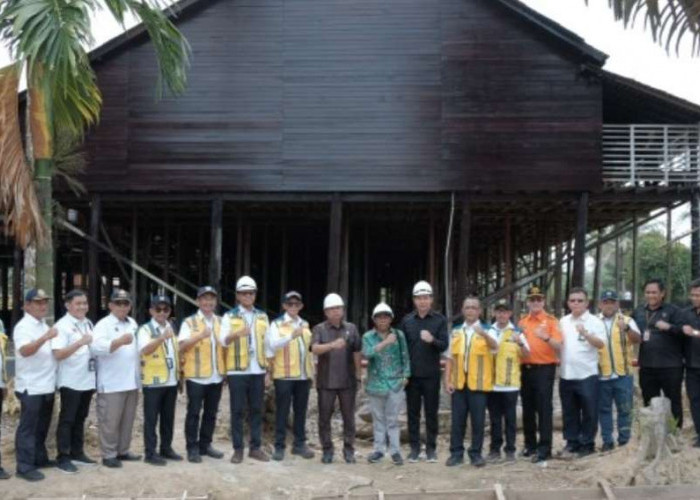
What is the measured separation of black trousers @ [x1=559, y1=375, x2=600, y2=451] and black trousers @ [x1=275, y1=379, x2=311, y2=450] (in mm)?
2638

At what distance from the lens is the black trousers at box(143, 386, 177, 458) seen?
7.87 meters

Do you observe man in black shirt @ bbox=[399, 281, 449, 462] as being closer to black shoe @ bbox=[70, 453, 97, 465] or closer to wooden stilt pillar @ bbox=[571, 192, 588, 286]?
black shoe @ bbox=[70, 453, 97, 465]

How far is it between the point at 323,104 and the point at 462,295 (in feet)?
16.2

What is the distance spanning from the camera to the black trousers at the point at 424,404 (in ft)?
27.5

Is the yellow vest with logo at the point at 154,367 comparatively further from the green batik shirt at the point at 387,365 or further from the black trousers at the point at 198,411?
the green batik shirt at the point at 387,365

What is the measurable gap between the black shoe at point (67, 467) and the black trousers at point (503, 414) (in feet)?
13.2

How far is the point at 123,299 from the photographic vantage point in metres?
7.84

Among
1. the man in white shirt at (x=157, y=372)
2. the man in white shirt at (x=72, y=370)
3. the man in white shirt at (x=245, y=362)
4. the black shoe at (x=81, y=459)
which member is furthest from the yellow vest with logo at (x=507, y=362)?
the black shoe at (x=81, y=459)

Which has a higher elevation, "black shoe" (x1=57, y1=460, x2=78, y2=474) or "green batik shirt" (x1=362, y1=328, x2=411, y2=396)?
"green batik shirt" (x1=362, y1=328, x2=411, y2=396)

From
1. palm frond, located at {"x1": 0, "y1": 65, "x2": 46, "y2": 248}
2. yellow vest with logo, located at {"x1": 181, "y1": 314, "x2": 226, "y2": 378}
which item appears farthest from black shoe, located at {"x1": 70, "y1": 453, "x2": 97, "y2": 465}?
palm frond, located at {"x1": 0, "y1": 65, "x2": 46, "y2": 248}

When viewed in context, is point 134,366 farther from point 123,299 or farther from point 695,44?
point 695,44

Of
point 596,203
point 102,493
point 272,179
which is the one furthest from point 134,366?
point 596,203

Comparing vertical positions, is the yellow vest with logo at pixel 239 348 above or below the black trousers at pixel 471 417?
above

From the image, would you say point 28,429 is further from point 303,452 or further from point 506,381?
point 506,381
